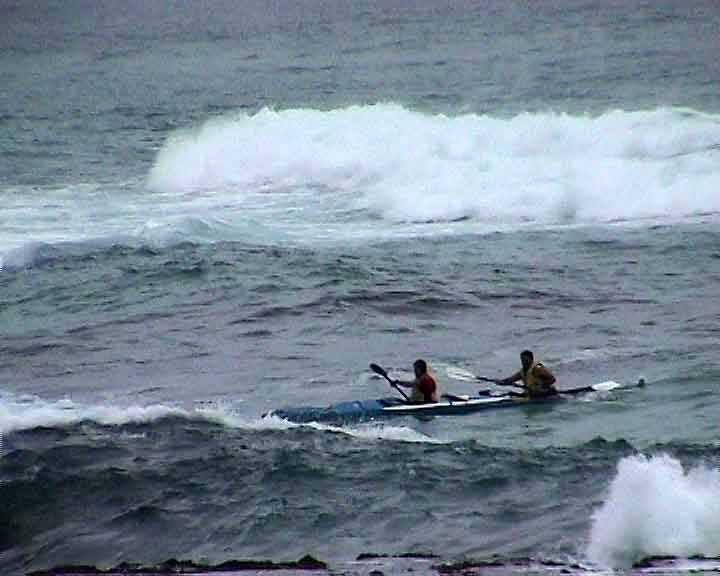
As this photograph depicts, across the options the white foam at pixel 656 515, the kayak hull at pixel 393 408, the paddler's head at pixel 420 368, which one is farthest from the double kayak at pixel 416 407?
the white foam at pixel 656 515

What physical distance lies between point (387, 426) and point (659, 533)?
5.02 metres

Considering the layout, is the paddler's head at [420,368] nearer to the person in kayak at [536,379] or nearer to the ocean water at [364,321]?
the ocean water at [364,321]

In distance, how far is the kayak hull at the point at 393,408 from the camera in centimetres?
1638

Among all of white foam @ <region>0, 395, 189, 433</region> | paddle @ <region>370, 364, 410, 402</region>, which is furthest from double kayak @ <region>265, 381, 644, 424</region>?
white foam @ <region>0, 395, 189, 433</region>

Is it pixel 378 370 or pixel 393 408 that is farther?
pixel 378 370

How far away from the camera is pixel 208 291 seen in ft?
76.7

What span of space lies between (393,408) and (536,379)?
5.60ft

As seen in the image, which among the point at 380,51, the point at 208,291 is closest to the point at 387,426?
the point at 208,291

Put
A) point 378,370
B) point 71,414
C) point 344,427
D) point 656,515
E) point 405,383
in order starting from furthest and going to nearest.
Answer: point 378,370 < point 405,383 < point 71,414 < point 344,427 < point 656,515

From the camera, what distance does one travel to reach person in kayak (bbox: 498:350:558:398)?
674 inches

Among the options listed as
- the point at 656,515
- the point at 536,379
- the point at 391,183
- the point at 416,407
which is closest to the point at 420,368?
the point at 416,407

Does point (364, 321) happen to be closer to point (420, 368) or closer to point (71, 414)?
point (420, 368)

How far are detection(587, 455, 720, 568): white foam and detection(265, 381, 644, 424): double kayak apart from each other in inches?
146

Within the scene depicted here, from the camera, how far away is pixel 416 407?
1703cm
